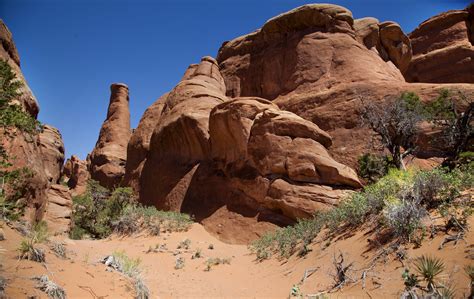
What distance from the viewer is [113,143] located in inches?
1613

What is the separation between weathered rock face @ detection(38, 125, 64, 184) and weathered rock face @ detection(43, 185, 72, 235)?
17.3 feet

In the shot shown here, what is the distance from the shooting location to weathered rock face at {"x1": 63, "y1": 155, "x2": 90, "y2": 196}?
46.2 m

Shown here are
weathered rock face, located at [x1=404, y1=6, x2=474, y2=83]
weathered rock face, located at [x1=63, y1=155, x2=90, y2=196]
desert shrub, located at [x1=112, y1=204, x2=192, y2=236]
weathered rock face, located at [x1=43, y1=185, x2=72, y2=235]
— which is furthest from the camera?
weathered rock face, located at [x1=63, y1=155, x2=90, y2=196]

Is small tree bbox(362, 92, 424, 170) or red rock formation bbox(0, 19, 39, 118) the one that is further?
Answer: red rock formation bbox(0, 19, 39, 118)

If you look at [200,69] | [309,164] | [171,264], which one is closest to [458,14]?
[200,69]

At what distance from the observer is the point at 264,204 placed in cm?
1572

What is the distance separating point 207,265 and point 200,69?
892 inches

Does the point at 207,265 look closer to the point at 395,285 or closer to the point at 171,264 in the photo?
the point at 171,264

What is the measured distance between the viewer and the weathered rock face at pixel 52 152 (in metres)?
30.4

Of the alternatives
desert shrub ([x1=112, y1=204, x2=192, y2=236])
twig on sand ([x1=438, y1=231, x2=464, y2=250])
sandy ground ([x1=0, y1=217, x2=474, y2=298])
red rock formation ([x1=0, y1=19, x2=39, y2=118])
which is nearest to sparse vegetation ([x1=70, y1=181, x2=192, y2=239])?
desert shrub ([x1=112, y1=204, x2=192, y2=236])

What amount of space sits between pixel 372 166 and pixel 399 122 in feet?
9.13

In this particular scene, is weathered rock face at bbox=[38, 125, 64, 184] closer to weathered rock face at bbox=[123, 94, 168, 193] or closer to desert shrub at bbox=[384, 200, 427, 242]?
weathered rock face at bbox=[123, 94, 168, 193]

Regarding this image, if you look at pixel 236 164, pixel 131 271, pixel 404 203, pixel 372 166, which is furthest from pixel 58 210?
pixel 404 203

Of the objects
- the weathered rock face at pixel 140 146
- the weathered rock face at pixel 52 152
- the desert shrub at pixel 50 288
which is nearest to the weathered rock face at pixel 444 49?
the weathered rock face at pixel 140 146
